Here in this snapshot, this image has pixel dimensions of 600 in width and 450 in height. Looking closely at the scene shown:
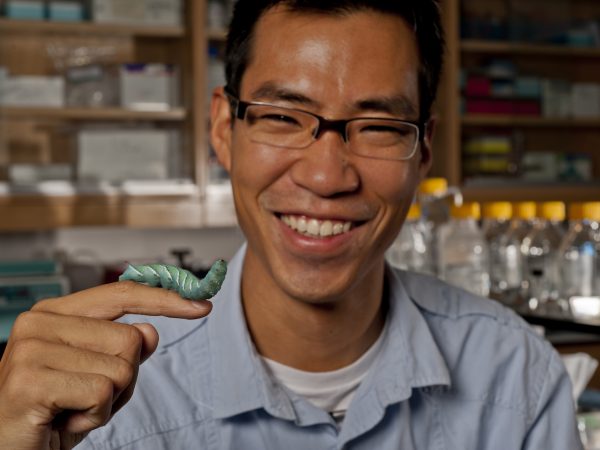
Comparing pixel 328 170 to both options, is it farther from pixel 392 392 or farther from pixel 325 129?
pixel 392 392

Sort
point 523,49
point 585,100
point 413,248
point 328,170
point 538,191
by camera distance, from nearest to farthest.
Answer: point 328,170 → point 413,248 → point 538,191 → point 523,49 → point 585,100

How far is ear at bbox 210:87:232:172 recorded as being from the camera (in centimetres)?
122

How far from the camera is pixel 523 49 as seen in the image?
155 inches

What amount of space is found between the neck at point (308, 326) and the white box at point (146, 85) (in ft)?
7.95

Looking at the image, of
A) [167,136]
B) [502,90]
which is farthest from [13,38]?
[502,90]

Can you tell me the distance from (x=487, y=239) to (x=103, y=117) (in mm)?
1704

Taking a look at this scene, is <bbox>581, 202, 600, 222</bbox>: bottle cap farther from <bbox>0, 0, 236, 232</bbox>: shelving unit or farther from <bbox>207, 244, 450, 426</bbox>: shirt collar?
<bbox>0, 0, 236, 232</bbox>: shelving unit

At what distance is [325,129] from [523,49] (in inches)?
122

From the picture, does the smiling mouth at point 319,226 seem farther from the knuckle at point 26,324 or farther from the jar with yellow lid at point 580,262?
the jar with yellow lid at point 580,262

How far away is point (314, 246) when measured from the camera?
1.05 meters

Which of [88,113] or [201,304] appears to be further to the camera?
[88,113]

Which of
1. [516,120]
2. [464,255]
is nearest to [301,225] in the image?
[464,255]

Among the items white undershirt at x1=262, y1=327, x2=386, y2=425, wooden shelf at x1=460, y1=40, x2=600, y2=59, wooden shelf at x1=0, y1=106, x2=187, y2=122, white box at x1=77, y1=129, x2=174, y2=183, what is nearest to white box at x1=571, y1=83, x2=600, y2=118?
wooden shelf at x1=460, y1=40, x2=600, y2=59

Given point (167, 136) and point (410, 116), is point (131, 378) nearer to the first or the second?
point (410, 116)
